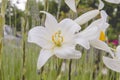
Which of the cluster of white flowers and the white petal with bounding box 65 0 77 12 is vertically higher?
the white petal with bounding box 65 0 77 12

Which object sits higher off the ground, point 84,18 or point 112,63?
point 84,18

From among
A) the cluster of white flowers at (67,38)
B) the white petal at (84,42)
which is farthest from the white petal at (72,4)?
the white petal at (84,42)

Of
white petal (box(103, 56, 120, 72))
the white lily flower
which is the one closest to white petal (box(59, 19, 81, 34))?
the white lily flower

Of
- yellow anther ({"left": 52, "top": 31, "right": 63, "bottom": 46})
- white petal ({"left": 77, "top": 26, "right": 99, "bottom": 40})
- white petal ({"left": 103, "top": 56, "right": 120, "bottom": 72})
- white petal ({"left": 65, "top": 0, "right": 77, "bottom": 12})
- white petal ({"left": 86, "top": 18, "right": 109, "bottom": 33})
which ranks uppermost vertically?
white petal ({"left": 65, "top": 0, "right": 77, "bottom": 12})

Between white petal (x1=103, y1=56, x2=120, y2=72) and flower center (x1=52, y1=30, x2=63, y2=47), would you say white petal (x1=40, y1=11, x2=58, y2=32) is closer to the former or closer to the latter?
flower center (x1=52, y1=30, x2=63, y2=47)

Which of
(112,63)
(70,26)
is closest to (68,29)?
(70,26)

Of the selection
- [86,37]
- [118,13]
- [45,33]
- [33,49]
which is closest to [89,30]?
[86,37]

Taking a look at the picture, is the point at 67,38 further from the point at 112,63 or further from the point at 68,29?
the point at 112,63
